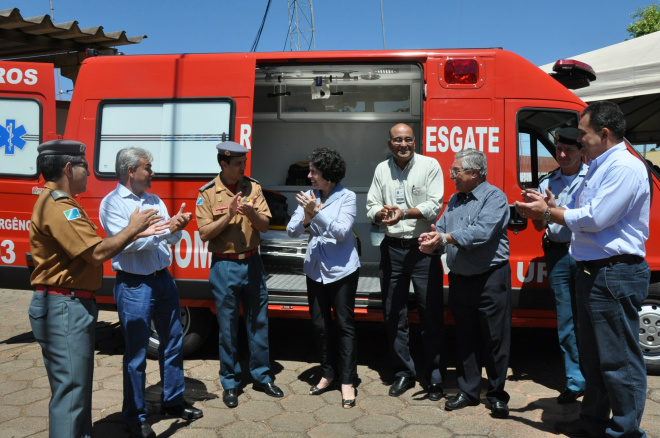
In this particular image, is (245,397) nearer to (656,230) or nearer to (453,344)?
(453,344)

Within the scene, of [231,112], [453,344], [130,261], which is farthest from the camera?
[453,344]

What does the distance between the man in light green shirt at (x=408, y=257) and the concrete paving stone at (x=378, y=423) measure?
1.24 feet

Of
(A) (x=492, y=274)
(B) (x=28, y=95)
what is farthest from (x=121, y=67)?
(A) (x=492, y=274)

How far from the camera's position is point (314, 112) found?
24.6ft

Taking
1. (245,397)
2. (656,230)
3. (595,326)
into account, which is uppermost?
(656,230)

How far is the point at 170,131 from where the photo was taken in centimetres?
469

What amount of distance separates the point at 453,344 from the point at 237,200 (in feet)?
9.10

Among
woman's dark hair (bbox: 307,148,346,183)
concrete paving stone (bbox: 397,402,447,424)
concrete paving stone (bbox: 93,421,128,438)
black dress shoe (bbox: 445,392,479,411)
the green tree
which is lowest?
concrete paving stone (bbox: 93,421,128,438)

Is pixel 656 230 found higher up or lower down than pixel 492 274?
higher up

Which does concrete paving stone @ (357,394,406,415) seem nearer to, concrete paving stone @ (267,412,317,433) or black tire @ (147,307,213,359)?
concrete paving stone @ (267,412,317,433)

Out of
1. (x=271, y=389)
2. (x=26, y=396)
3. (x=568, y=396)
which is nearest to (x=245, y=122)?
(x=271, y=389)

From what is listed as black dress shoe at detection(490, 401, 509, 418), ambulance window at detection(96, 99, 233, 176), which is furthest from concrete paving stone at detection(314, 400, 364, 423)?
ambulance window at detection(96, 99, 233, 176)

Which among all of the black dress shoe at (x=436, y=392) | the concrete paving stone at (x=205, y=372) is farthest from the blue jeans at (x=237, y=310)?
the black dress shoe at (x=436, y=392)

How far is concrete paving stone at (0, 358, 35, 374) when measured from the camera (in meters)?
4.81
